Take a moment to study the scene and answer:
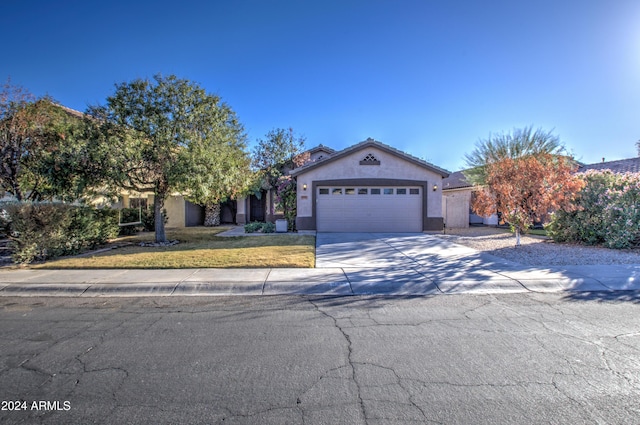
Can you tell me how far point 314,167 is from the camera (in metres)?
16.3

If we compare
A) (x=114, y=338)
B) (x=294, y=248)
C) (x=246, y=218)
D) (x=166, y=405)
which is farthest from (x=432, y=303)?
(x=246, y=218)

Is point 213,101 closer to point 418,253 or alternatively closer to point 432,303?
point 418,253

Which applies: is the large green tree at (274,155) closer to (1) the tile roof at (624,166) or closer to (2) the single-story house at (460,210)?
(2) the single-story house at (460,210)

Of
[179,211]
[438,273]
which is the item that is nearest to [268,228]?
[179,211]

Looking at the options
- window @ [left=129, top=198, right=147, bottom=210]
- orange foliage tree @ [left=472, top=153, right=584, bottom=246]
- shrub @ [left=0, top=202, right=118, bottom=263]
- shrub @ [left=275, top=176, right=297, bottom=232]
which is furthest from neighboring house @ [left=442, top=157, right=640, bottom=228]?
shrub @ [left=0, top=202, right=118, bottom=263]

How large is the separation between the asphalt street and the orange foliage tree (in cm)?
549

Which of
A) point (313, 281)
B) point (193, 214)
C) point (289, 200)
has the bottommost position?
point (313, 281)

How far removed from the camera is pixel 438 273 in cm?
729

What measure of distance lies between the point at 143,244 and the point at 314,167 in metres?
8.42

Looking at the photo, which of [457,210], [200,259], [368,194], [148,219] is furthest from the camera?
[457,210]

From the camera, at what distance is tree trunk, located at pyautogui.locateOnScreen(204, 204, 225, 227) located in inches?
861

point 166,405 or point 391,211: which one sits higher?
point 391,211

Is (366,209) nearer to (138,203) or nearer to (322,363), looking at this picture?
(138,203)

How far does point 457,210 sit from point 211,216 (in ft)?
54.4
